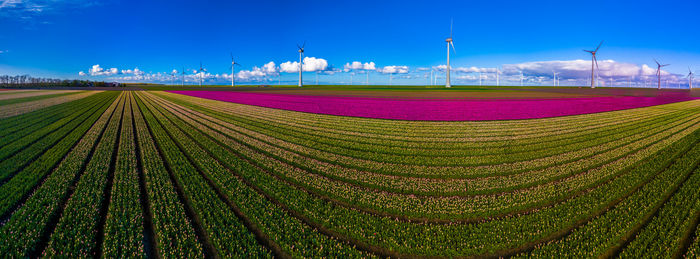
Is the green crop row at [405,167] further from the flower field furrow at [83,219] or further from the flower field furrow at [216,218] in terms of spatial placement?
the flower field furrow at [83,219]

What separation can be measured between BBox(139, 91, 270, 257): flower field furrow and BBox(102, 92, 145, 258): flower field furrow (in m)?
1.25

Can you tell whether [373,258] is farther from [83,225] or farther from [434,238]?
[83,225]

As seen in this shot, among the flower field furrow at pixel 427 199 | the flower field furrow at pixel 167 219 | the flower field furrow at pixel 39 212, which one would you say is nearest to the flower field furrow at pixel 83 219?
the flower field furrow at pixel 39 212

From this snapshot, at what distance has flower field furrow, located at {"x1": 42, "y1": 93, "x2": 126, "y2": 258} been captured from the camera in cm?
612

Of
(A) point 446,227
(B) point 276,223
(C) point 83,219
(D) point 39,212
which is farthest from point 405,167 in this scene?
(D) point 39,212

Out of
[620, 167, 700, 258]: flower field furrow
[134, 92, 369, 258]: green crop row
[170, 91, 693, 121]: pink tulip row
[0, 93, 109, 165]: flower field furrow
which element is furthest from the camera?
[170, 91, 693, 121]: pink tulip row

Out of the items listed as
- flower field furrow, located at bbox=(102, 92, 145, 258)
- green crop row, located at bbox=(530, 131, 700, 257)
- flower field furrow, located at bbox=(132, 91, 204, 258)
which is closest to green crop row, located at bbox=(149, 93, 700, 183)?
green crop row, located at bbox=(530, 131, 700, 257)

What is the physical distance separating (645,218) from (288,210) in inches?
359

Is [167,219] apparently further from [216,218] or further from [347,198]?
[347,198]

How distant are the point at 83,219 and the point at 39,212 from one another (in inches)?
58.4

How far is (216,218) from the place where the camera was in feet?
24.4

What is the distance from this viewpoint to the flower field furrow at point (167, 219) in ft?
20.2

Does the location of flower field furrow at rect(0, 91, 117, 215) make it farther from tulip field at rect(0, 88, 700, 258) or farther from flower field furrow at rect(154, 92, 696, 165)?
flower field furrow at rect(154, 92, 696, 165)

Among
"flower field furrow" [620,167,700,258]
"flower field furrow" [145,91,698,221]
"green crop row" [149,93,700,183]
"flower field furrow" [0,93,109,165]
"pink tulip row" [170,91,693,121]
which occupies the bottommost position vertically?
"flower field furrow" [620,167,700,258]
